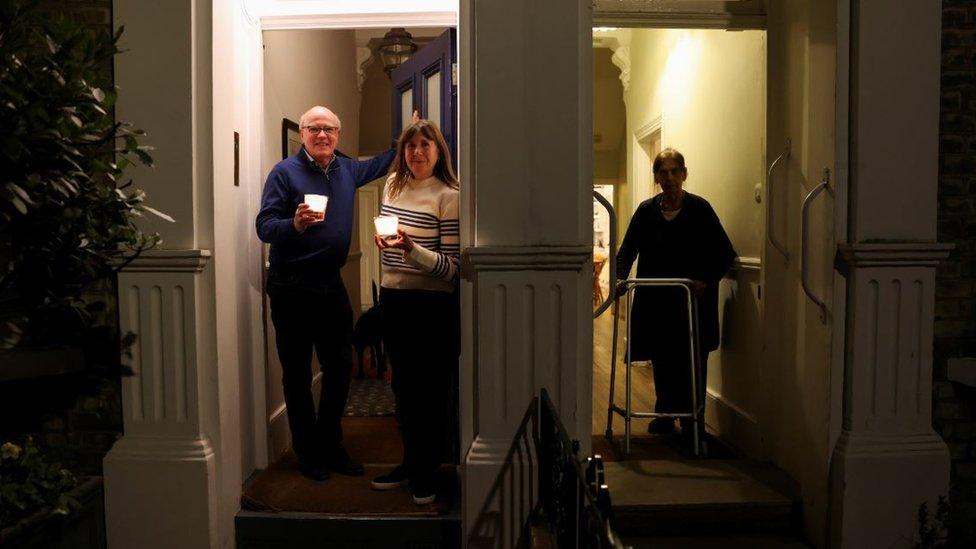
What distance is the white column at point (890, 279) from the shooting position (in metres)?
3.12

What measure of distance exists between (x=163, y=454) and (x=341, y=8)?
220 centimetres

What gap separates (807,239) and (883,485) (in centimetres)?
104

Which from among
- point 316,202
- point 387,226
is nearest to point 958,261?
point 387,226

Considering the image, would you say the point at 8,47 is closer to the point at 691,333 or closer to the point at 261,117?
the point at 261,117

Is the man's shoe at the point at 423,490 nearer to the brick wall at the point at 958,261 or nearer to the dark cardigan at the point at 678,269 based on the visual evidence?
the dark cardigan at the point at 678,269

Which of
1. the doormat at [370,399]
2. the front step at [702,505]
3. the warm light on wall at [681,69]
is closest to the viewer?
the front step at [702,505]

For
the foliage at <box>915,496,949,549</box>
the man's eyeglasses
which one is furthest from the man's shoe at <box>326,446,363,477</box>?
the foliage at <box>915,496,949,549</box>

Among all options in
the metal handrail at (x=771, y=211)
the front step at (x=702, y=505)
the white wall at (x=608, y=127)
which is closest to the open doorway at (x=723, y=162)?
the metal handrail at (x=771, y=211)

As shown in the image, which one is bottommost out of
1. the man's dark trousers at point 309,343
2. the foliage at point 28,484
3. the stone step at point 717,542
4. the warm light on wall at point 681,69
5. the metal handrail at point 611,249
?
the stone step at point 717,542

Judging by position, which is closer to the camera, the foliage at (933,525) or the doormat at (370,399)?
the foliage at (933,525)

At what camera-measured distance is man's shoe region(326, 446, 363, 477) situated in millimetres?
3693

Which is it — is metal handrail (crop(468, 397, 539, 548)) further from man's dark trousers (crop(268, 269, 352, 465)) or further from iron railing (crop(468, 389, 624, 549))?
man's dark trousers (crop(268, 269, 352, 465))

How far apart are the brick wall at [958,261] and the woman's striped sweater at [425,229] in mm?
2075

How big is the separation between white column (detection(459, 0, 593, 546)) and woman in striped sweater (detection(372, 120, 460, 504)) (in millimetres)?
304
